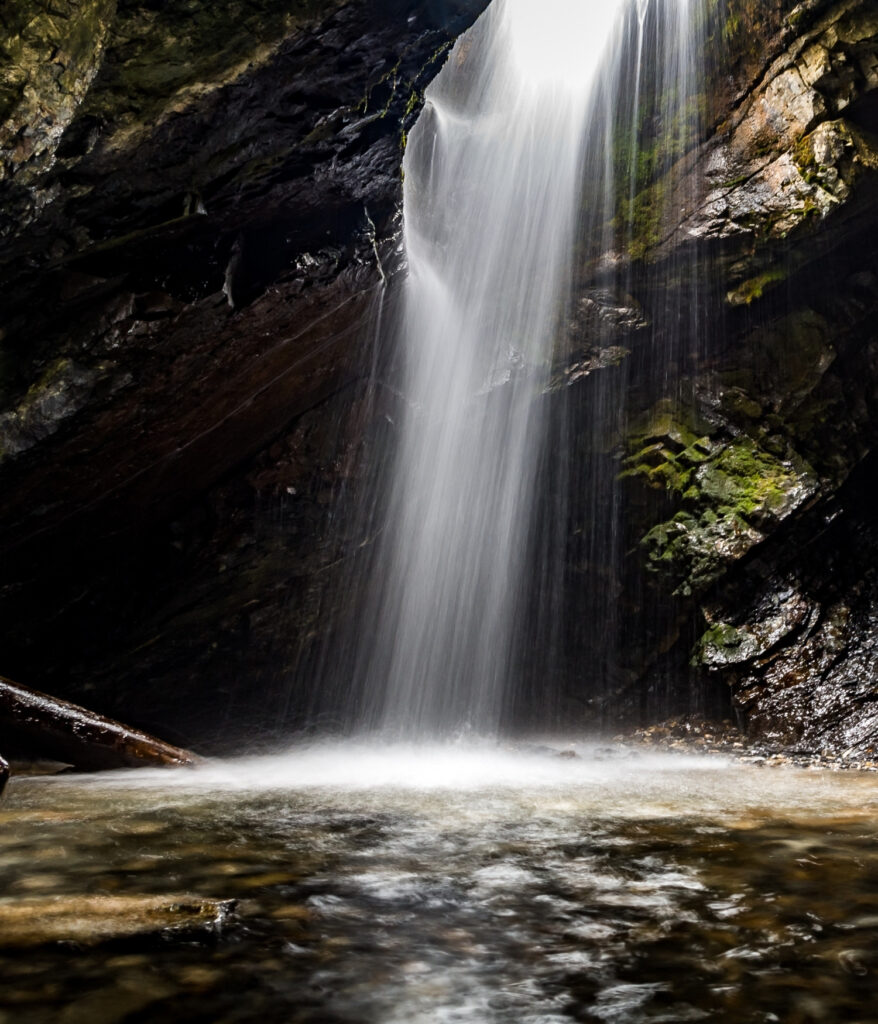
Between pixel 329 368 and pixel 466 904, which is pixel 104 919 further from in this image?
pixel 329 368

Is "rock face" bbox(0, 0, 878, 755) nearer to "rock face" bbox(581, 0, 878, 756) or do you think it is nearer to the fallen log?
"rock face" bbox(581, 0, 878, 756)

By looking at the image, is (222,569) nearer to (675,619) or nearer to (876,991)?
(675,619)

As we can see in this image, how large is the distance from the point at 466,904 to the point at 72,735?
625 centimetres

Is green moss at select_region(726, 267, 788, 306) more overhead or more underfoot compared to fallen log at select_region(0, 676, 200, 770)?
more overhead

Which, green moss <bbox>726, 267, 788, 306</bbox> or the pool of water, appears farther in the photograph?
green moss <bbox>726, 267, 788, 306</bbox>

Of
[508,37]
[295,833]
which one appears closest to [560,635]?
[295,833]

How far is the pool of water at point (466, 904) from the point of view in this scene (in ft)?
7.13

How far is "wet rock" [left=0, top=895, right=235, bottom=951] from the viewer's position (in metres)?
2.58

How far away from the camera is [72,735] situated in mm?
7941

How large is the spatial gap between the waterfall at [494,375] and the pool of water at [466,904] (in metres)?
5.48

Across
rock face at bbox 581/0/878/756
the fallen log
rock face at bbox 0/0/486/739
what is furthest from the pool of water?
rock face at bbox 581/0/878/756

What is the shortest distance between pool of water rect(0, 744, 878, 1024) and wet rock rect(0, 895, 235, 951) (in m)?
0.07

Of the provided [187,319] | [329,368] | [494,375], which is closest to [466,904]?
[187,319]

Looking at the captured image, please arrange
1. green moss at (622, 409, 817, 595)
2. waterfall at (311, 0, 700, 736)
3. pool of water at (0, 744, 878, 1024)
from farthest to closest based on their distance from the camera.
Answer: waterfall at (311, 0, 700, 736) → green moss at (622, 409, 817, 595) → pool of water at (0, 744, 878, 1024)
